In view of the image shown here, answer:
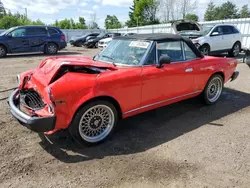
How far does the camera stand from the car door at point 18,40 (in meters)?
13.3

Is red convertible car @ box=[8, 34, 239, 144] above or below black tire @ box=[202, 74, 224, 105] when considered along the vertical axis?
above

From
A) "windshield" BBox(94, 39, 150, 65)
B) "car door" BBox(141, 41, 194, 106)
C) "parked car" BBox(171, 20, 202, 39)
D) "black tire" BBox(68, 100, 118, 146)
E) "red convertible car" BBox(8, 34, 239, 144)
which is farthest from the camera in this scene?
"parked car" BBox(171, 20, 202, 39)

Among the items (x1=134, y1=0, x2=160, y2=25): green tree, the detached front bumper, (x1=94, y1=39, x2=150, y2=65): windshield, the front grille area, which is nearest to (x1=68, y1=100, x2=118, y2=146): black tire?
the detached front bumper

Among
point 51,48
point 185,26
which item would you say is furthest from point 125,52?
point 51,48

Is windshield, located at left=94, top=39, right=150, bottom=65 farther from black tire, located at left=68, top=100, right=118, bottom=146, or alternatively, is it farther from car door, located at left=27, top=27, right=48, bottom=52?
car door, located at left=27, top=27, right=48, bottom=52

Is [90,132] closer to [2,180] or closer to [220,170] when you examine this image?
[2,180]

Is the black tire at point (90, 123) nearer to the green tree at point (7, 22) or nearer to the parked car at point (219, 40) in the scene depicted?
the parked car at point (219, 40)

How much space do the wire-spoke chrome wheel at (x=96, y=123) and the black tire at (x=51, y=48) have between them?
39.8ft

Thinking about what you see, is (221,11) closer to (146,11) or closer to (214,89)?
(146,11)

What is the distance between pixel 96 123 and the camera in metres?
3.48

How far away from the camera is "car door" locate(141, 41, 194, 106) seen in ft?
12.7

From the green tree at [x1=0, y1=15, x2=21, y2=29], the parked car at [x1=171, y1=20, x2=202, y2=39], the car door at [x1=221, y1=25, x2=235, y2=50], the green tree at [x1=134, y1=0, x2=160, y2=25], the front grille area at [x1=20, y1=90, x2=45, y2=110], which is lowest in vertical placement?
the front grille area at [x1=20, y1=90, x2=45, y2=110]

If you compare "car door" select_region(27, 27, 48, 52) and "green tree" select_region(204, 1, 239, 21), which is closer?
"car door" select_region(27, 27, 48, 52)

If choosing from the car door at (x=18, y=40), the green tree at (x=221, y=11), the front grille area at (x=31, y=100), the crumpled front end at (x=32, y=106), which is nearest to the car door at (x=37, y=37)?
the car door at (x=18, y=40)
